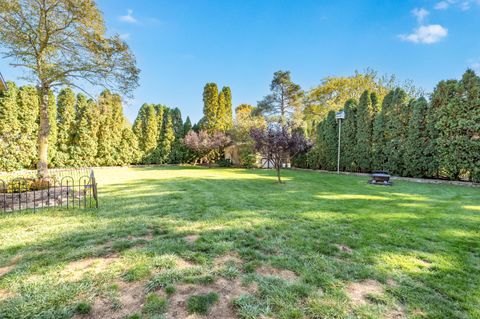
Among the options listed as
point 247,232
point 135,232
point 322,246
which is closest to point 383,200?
point 322,246

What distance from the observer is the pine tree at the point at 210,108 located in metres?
18.9

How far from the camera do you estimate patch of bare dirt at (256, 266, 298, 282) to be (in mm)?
2131

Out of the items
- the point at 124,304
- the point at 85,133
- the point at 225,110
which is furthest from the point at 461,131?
the point at 85,133

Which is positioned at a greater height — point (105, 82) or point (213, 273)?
point (105, 82)

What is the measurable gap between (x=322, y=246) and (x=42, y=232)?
3.99 m

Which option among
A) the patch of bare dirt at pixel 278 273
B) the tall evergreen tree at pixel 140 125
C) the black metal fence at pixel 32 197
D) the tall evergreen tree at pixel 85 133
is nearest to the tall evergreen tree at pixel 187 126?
the tall evergreen tree at pixel 140 125

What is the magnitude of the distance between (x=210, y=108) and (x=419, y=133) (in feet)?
46.5

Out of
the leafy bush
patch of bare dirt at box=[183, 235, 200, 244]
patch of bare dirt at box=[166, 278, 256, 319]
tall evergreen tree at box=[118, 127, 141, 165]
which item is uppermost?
tall evergreen tree at box=[118, 127, 141, 165]

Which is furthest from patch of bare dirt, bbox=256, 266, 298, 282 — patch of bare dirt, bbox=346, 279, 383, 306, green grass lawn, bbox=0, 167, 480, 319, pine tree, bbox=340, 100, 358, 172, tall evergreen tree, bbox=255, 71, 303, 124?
tall evergreen tree, bbox=255, 71, 303, 124

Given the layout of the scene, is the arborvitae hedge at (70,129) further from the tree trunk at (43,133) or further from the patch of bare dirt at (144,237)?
the patch of bare dirt at (144,237)

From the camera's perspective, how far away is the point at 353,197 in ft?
19.3

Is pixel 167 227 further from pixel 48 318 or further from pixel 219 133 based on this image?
pixel 219 133

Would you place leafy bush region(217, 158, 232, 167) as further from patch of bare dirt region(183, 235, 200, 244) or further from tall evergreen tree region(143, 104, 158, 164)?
patch of bare dirt region(183, 235, 200, 244)

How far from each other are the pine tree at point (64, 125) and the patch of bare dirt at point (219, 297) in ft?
49.6
